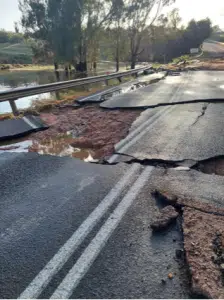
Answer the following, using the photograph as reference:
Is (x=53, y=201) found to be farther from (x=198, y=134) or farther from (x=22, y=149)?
(x=198, y=134)

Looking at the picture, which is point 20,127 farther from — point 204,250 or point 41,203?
point 204,250

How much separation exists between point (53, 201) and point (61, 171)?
885 millimetres

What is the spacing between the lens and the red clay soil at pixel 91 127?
5.21 metres

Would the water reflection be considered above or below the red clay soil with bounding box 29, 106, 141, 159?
below

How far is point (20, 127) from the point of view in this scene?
6.43 meters

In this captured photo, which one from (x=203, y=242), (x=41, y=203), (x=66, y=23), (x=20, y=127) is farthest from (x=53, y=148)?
(x=66, y=23)

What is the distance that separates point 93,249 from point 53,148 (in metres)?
3.20

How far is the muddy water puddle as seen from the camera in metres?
4.79

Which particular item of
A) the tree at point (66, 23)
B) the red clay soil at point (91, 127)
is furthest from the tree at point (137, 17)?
the red clay soil at point (91, 127)

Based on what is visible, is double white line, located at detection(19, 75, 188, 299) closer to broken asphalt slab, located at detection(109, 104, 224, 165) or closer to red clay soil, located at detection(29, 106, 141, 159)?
broken asphalt slab, located at detection(109, 104, 224, 165)

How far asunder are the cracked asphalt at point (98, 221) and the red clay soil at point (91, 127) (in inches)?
23.7

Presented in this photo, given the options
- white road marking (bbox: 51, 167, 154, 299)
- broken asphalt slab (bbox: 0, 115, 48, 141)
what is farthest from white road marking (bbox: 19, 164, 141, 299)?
broken asphalt slab (bbox: 0, 115, 48, 141)

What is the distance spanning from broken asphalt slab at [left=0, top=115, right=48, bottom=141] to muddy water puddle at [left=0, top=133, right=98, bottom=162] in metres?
0.29

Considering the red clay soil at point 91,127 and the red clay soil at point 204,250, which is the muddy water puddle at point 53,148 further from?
the red clay soil at point 204,250
